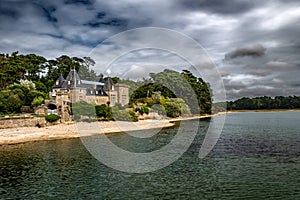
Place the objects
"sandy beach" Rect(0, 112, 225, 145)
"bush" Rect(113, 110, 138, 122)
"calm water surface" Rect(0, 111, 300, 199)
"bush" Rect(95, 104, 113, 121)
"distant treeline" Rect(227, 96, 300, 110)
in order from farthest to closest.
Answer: "distant treeline" Rect(227, 96, 300, 110)
"bush" Rect(113, 110, 138, 122)
"bush" Rect(95, 104, 113, 121)
"sandy beach" Rect(0, 112, 225, 145)
"calm water surface" Rect(0, 111, 300, 199)

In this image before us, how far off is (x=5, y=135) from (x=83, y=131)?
11481mm

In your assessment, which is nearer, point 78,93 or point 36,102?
point 36,102

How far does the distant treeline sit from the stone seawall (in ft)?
518

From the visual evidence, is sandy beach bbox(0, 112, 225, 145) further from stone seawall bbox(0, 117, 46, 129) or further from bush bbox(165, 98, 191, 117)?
bush bbox(165, 98, 191, 117)

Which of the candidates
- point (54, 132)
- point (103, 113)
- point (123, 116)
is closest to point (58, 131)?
point (54, 132)

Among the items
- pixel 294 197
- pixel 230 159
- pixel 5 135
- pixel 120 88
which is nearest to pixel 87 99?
pixel 120 88

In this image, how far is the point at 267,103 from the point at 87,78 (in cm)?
13668

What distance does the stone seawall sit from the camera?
127 ft

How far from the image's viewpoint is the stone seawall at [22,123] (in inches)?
1529

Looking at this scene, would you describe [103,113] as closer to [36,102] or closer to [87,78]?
[36,102]

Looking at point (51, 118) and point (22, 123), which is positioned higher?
point (51, 118)

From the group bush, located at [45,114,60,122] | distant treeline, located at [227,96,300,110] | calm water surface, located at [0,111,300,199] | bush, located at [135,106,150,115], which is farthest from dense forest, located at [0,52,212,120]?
distant treeline, located at [227,96,300,110]

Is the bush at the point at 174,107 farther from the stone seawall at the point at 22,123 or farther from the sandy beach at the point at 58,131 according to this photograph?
the stone seawall at the point at 22,123

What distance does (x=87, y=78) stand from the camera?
90.5m
